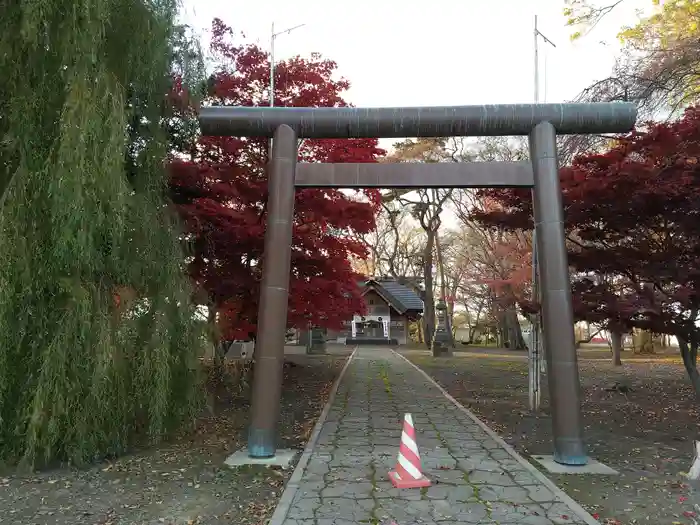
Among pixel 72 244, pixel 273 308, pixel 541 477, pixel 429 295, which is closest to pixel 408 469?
pixel 541 477

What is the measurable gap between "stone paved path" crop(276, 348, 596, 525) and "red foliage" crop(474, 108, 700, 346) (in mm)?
3305

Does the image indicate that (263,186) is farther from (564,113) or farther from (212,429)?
(564,113)

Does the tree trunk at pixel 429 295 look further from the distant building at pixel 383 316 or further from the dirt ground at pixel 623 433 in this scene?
the dirt ground at pixel 623 433

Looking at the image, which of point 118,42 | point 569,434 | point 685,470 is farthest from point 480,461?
point 118,42

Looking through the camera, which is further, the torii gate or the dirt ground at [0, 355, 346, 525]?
the torii gate

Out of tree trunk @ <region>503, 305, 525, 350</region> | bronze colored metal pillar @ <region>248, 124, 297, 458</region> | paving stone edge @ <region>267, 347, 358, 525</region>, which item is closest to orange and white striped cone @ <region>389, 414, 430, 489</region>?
paving stone edge @ <region>267, 347, 358, 525</region>

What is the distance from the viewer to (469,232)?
35.4m

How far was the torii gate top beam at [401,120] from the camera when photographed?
733 cm

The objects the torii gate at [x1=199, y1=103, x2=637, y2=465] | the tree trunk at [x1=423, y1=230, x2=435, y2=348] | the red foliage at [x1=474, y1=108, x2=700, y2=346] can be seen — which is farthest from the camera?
the tree trunk at [x1=423, y1=230, x2=435, y2=348]

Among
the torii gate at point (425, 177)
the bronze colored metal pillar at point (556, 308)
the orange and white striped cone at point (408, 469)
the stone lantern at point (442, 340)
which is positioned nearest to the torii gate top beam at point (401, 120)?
the torii gate at point (425, 177)

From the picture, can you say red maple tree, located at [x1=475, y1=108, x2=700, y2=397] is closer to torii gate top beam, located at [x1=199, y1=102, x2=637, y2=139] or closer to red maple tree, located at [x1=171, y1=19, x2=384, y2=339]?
torii gate top beam, located at [x1=199, y1=102, x2=637, y2=139]

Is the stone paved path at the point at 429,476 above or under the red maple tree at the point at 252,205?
under

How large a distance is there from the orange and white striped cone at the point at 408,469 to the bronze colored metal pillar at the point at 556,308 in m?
2.16

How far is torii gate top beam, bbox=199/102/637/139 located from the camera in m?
7.33
